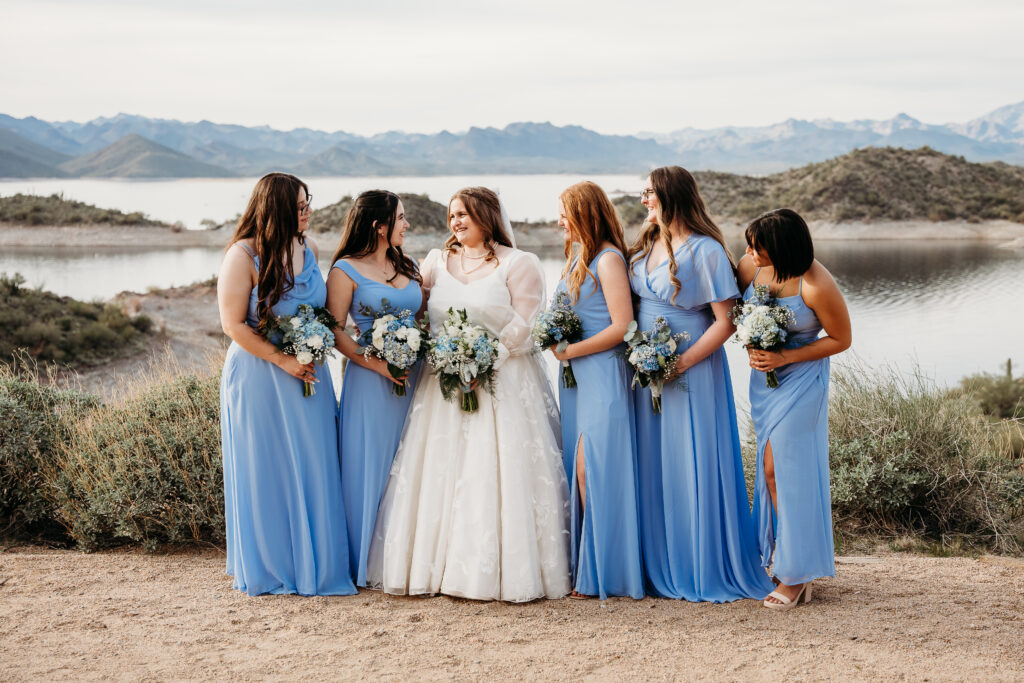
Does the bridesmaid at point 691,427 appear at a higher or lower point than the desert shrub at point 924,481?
higher

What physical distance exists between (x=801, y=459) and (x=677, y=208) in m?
1.59

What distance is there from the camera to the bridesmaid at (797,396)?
15.9 ft

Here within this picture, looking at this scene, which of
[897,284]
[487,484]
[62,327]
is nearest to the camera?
[487,484]

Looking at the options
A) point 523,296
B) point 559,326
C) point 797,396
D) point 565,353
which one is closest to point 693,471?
point 797,396

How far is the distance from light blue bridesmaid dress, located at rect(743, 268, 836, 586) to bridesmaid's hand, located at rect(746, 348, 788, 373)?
0.13 m

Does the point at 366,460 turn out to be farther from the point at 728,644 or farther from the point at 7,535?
the point at 7,535

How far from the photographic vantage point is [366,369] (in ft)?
17.8

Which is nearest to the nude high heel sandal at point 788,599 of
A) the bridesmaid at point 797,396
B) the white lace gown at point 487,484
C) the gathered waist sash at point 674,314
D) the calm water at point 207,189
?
the bridesmaid at point 797,396

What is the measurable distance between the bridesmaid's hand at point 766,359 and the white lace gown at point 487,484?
128cm

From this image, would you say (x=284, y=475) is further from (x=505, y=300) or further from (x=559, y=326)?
(x=559, y=326)

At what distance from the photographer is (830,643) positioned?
15.1 feet

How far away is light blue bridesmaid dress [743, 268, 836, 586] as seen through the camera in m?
4.95

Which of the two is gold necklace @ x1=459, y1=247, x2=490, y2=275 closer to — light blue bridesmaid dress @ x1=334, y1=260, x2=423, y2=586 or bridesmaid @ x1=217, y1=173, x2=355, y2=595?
light blue bridesmaid dress @ x1=334, y1=260, x2=423, y2=586

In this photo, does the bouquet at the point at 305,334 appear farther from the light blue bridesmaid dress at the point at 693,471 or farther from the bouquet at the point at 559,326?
the light blue bridesmaid dress at the point at 693,471
